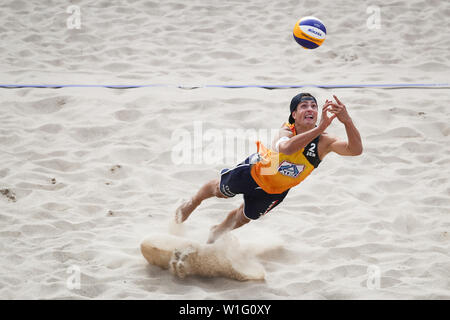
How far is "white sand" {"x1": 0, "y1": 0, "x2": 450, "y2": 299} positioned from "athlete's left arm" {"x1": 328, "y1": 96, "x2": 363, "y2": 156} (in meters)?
0.83

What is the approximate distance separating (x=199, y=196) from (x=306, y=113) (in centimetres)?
97

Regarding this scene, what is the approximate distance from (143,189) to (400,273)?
221cm

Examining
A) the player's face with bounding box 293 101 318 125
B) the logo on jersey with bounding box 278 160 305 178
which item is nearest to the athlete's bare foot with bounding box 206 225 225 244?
the logo on jersey with bounding box 278 160 305 178

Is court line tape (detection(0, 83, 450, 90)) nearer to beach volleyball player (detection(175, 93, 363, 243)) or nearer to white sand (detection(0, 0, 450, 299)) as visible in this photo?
white sand (detection(0, 0, 450, 299))

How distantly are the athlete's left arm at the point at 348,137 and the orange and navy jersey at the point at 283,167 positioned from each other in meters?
0.13

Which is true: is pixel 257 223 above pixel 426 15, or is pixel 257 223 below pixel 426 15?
below

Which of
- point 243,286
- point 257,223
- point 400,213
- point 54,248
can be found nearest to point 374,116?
point 400,213

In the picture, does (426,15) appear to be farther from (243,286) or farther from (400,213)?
(243,286)

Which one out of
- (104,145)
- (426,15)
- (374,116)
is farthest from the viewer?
(426,15)

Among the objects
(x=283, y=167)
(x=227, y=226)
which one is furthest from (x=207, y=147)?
(x=283, y=167)

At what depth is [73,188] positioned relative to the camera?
475 centimetres

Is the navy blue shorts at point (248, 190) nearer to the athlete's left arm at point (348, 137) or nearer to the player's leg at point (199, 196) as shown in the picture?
the player's leg at point (199, 196)

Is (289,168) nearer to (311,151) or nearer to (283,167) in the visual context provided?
(283,167)
